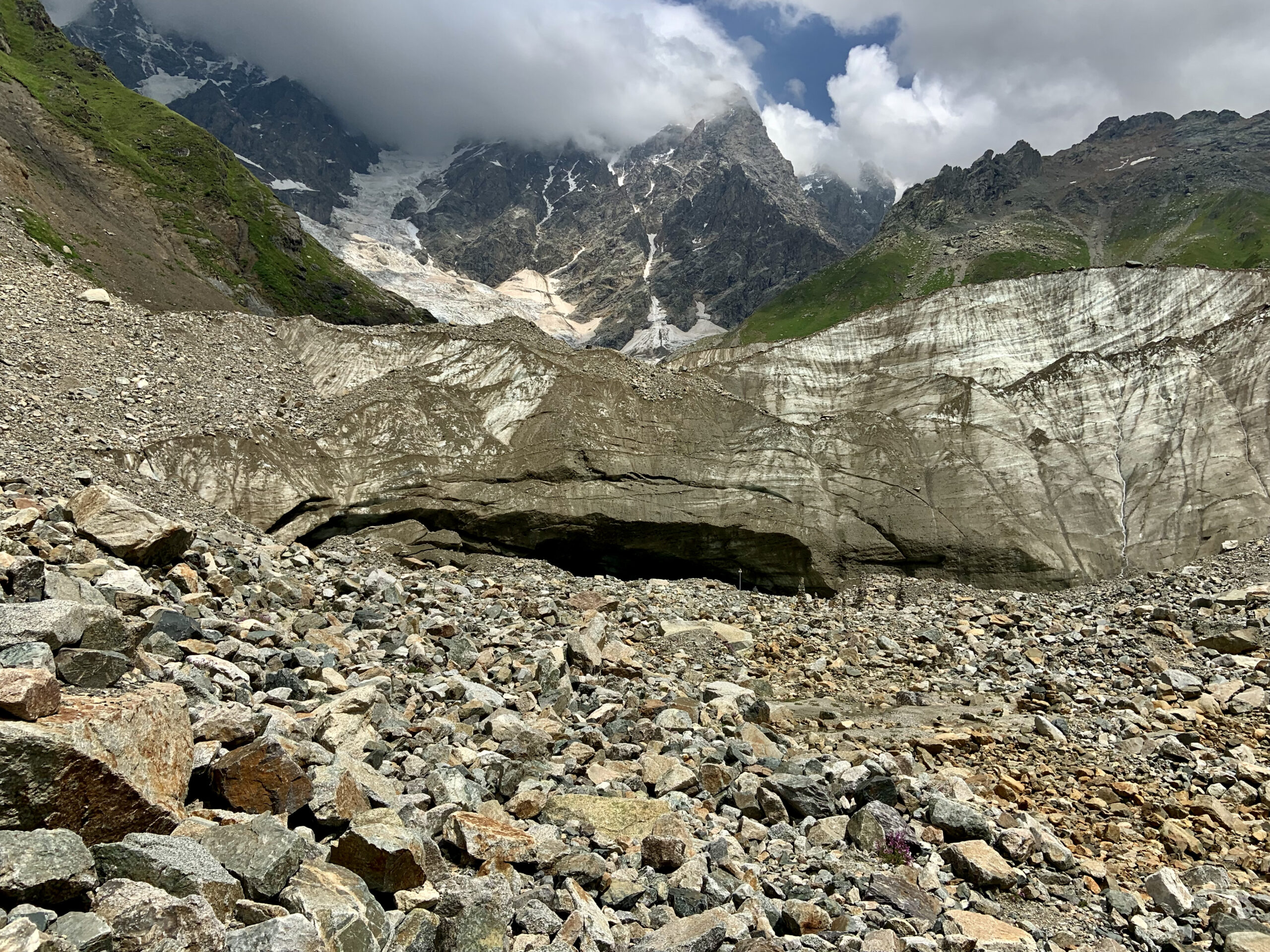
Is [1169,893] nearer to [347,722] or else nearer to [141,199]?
[347,722]

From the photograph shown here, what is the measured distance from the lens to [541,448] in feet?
90.8

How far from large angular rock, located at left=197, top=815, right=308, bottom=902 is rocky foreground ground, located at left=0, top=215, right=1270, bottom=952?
23 mm

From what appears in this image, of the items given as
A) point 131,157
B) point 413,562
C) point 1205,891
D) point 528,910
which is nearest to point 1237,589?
point 1205,891

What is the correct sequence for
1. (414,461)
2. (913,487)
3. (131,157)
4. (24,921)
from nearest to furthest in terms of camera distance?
(24,921), (414,461), (913,487), (131,157)

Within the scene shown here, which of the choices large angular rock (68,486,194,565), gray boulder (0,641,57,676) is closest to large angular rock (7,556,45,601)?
gray boulder (0,641,57,676)

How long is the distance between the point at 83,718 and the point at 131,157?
10216cm

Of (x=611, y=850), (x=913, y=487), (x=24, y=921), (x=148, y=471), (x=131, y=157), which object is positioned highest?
(x=131, y=157)

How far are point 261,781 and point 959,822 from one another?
732 cm

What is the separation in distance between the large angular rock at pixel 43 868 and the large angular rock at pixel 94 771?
0.39m

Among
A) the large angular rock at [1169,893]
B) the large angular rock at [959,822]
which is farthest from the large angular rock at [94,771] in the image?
the large angular rock at [1169,893]

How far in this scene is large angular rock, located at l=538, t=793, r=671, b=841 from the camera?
23.1 feet

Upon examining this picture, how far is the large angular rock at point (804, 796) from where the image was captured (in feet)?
26.7

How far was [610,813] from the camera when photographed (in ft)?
24.0

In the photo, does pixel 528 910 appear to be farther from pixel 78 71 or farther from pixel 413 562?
pixel 78 71
